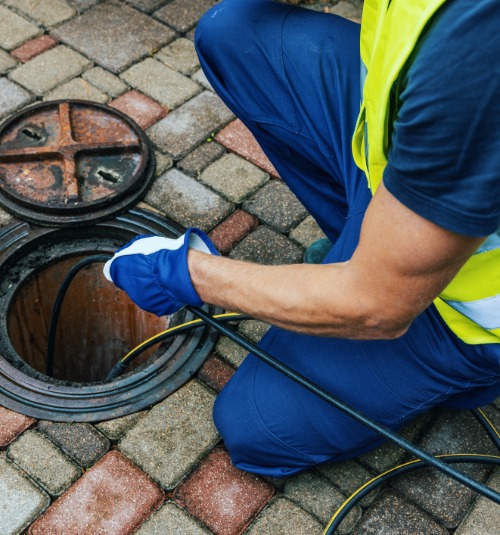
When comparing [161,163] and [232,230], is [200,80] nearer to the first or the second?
[161,163]

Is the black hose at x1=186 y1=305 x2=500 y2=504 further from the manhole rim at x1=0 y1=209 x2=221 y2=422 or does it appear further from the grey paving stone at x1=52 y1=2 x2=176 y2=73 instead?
the grey paving stone at x1=52 y1=2 x2=176 y2=73

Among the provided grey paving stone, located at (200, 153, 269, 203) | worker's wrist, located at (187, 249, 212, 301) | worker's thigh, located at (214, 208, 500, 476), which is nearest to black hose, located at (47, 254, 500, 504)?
worker's thigh, located at (214, 208, 500, 476)

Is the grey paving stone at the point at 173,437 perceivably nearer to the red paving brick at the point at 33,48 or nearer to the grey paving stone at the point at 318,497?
the grey paving stone at the point at 318,497

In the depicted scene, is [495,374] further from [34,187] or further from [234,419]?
[34,187]

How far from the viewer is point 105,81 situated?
3.44m

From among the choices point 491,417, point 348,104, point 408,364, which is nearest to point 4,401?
point 408,364

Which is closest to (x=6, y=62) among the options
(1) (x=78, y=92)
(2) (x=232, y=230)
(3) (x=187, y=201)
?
(1) (x=78, y=92)

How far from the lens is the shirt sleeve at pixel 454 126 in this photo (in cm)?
138

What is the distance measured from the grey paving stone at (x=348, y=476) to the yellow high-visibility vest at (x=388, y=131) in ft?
2.05

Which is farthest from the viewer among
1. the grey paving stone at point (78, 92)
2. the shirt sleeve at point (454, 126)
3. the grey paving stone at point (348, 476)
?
the grey paving stone at point (78, 92)

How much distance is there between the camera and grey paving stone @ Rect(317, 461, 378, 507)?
7.84 feet

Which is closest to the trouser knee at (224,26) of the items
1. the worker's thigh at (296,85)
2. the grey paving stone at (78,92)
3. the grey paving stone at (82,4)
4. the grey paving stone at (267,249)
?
the worker's thigh at (296,85)

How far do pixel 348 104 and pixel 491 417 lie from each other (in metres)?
1.18

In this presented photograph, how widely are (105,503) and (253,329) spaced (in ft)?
2.64
